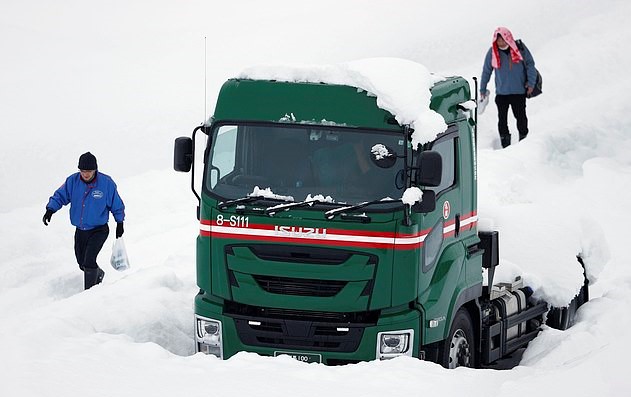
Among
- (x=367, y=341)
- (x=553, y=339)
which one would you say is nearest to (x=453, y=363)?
(x=367, y=341)

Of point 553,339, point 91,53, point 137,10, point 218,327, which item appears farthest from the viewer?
point 137,10

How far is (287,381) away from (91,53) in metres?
22.1

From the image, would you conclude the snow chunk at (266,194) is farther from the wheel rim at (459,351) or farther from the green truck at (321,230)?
the wheel rim at (459,351)

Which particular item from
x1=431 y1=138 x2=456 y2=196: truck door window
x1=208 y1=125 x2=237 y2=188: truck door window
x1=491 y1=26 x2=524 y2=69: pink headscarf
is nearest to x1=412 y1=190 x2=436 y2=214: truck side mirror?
x1=431 y1=138 x2=456 y2=196: truck door window

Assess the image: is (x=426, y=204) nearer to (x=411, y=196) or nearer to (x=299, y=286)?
(x=411, y=196)

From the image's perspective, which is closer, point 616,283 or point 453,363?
point 453,363

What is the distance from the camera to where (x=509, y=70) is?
65.2ft

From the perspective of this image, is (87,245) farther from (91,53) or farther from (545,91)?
(91,53)

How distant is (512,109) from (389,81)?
35.5 ft

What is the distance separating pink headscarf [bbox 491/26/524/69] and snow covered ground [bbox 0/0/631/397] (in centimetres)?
150

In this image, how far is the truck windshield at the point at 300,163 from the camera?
9891mm

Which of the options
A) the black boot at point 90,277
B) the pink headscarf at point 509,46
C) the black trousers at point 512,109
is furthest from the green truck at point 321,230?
the black trousers at point 512,109

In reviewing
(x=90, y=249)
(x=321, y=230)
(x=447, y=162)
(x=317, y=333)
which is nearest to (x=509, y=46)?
(x=90, y=249)

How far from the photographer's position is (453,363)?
414 inches
